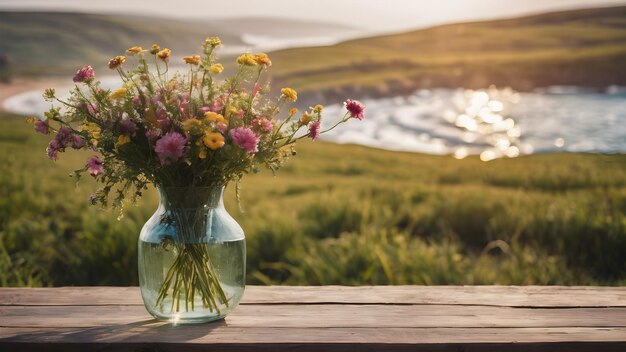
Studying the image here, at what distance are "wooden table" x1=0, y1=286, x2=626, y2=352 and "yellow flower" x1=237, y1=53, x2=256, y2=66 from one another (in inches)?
29.6

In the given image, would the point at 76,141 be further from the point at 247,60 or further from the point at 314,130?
the point at 314,130

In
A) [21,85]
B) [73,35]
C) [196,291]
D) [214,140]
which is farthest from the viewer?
[73,35]

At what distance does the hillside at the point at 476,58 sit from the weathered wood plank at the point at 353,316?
38.2ft

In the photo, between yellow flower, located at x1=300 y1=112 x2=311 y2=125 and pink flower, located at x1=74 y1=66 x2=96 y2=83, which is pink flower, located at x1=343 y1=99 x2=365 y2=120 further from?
pink flower, located at x1=74 y1=66 x2=96 y2=83

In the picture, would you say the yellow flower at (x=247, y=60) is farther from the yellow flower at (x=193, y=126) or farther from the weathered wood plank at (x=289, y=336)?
the weathered wood plank at (x=289, y=336)

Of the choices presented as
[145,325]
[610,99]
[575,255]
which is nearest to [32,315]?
[145,325]

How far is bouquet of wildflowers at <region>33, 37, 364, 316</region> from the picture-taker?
6.40 ft

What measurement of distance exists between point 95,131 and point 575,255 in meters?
3.94

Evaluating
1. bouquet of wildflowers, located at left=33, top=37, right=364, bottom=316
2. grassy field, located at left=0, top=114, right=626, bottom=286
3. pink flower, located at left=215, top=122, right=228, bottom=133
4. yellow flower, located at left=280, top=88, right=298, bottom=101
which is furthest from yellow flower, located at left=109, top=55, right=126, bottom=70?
grassy field, located at left=0, top=114, right=626, bottom=286

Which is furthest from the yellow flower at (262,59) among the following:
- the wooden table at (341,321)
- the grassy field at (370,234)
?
the grassy field at (370,234)

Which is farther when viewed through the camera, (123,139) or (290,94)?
(290,94)

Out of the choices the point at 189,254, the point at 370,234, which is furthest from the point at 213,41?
the point at 370,234

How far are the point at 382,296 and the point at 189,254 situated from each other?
0.73m

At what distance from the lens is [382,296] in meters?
2.47
